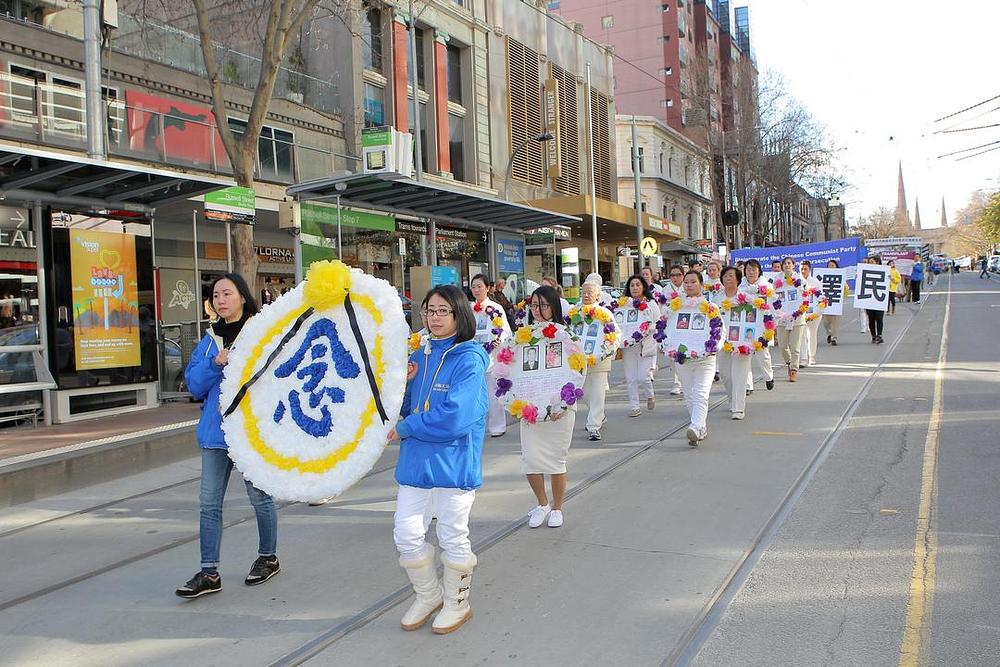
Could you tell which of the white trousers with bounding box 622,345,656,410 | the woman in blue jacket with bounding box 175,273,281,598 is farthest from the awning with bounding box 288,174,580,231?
the woman in blue jacket with bounding box 175,273,281,598

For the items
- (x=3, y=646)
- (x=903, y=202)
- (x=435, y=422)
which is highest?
(x=903, y=202)

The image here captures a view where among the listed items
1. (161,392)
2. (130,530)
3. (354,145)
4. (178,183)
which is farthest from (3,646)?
(354,145)

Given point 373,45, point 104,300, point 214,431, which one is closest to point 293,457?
point 214,431

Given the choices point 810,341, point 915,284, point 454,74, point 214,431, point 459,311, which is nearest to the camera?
point 459,311

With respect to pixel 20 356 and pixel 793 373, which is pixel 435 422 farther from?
pixel 793 373

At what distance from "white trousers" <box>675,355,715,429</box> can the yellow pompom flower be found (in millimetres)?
5317

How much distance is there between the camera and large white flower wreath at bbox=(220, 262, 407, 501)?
14.2 feet

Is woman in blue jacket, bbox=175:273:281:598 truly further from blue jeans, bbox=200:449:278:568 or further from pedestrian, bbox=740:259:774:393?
pedestrian, bbox=740:259:774:393

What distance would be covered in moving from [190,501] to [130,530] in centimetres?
90

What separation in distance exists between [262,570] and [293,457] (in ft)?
3.46

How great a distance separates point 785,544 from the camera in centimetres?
547

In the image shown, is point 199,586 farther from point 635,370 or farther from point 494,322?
point 635,370

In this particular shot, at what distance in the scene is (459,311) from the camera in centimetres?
429

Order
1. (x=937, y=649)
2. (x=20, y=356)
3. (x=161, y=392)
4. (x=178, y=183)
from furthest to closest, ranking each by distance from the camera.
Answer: (x=161, y=392) → (x=178, y=183) → (x=20, y=356) → (x=937, y=649)
